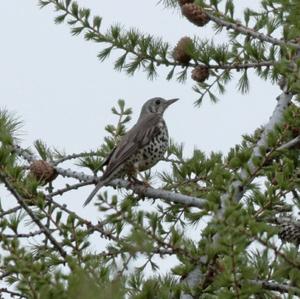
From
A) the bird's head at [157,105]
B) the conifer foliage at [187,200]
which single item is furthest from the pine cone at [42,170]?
the bird's head at [157,105]

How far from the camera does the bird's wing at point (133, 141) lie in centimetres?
667

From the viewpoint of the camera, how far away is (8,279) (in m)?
4.91

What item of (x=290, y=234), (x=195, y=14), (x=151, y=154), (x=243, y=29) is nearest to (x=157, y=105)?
(x=151, y=154)

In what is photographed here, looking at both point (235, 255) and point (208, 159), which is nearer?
point (235, 255)

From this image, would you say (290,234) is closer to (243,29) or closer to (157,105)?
(243,29)

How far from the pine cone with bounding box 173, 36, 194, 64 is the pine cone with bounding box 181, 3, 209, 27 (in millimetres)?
148

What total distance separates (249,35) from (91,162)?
1.43 m

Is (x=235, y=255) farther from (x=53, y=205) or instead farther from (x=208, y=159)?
(x=208, y=159)

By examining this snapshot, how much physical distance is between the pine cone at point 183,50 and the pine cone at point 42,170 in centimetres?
130

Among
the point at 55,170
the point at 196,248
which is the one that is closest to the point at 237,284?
the point at 196,248

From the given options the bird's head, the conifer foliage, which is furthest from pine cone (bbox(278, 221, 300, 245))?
the bird's head

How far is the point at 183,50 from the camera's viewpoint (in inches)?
265

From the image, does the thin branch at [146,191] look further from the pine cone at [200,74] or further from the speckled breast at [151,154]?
the pine cone at [200,74]

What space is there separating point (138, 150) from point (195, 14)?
123cm
